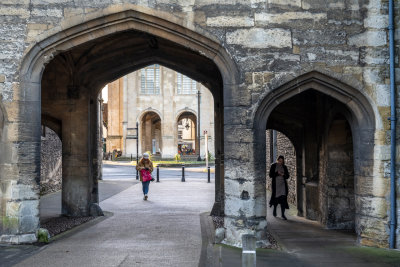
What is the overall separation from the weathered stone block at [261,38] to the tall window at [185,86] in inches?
1111

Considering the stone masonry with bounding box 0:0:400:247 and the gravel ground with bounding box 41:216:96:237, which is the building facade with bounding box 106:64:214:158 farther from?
the stone masonry with bounding box 0:0:400:247

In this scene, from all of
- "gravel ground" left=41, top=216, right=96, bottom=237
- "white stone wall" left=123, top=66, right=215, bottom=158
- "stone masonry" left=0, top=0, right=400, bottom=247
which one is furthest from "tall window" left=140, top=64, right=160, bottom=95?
"stone masonry" left=0, top=0, right=400, bottom=247

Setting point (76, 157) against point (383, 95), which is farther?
point (76, 157)

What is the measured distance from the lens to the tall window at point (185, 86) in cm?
3497

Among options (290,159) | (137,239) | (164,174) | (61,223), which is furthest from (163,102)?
(137,239)

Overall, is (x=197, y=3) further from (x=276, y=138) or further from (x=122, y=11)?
(x=276, y=138)

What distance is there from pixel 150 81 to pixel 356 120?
29.0 metres

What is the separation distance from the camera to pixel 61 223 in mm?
8703

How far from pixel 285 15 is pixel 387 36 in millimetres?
1527

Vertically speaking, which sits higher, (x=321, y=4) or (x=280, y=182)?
(x=321, y=4)

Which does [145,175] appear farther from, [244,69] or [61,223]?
[244,69]

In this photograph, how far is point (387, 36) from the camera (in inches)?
265

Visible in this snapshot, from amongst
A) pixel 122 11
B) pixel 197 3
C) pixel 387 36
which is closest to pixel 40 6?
pixel 122 11

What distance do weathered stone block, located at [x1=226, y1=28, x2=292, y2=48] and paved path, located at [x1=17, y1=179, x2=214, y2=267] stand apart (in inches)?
121
